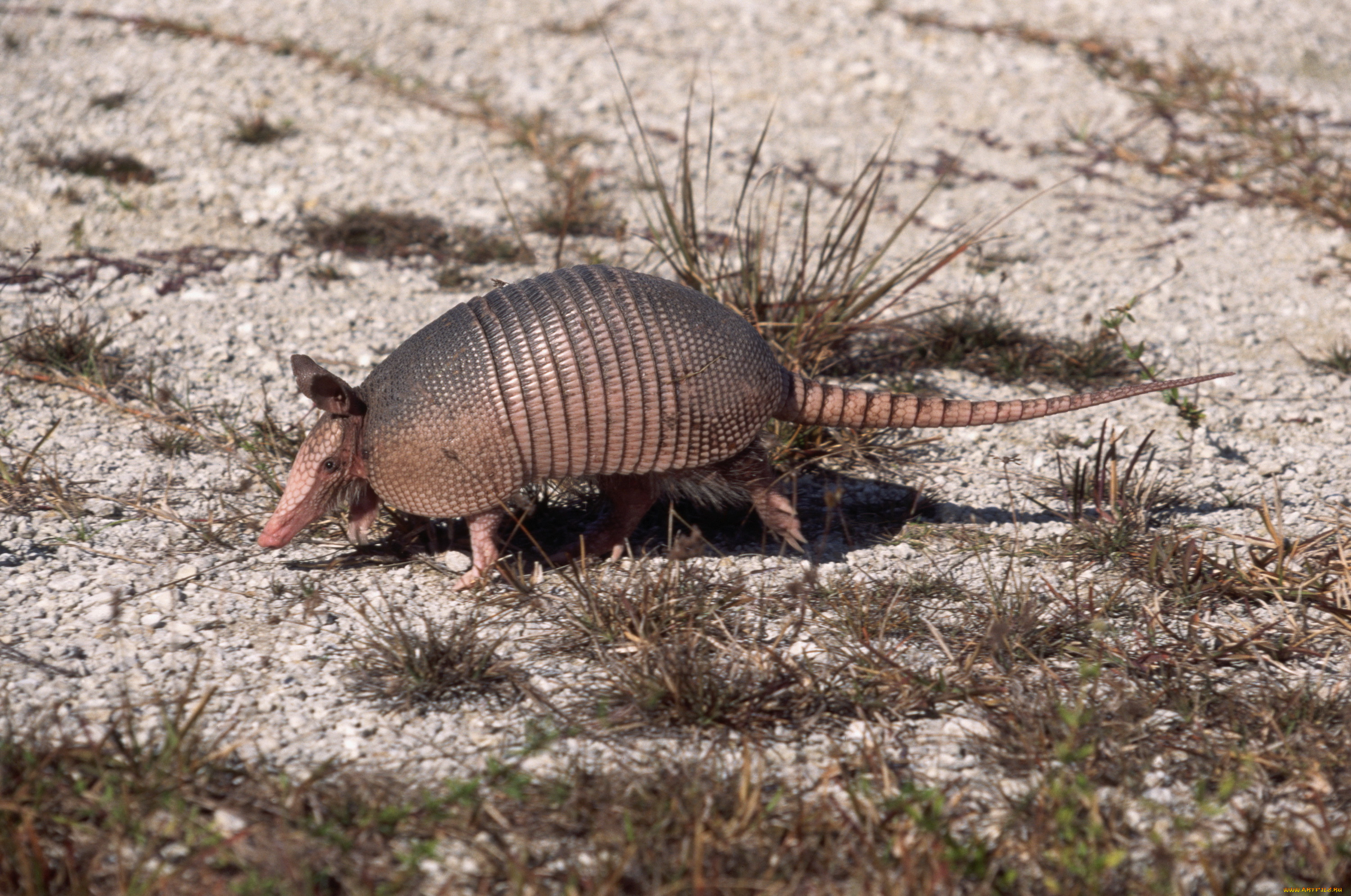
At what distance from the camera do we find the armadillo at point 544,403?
12.8 feet

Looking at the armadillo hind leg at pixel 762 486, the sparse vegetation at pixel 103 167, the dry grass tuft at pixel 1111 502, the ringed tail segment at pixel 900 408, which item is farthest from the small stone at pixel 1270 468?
the sparse vegetation at pixel 103 167

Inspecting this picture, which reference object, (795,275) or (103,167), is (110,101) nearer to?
(103,167)

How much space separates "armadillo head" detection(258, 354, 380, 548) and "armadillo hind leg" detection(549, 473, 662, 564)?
2.94 ft

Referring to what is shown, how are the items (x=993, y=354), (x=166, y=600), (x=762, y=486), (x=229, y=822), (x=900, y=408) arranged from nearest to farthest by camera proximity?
(x=229, y=822) → (x=166, y=600) → (x=900, y=408) → (x=762, y=486) → (x=993, y=354)

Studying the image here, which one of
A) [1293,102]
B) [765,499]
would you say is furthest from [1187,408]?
[1293,102]

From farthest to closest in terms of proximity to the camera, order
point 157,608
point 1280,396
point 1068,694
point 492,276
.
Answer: point 492,276
point 1280,396
point 157,608
point 1068,694

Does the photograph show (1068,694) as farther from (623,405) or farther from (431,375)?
(431,375)

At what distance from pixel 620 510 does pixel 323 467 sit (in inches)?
46.8

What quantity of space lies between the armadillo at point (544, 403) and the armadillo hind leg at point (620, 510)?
0.18 metres

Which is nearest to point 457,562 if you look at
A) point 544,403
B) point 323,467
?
point 323,467

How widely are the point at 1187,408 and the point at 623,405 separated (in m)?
2.65

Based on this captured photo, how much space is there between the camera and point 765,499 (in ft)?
14.4

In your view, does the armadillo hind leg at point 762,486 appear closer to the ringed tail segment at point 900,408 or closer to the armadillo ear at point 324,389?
the ringed tail segment at point 900,408

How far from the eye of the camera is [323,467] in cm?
409
